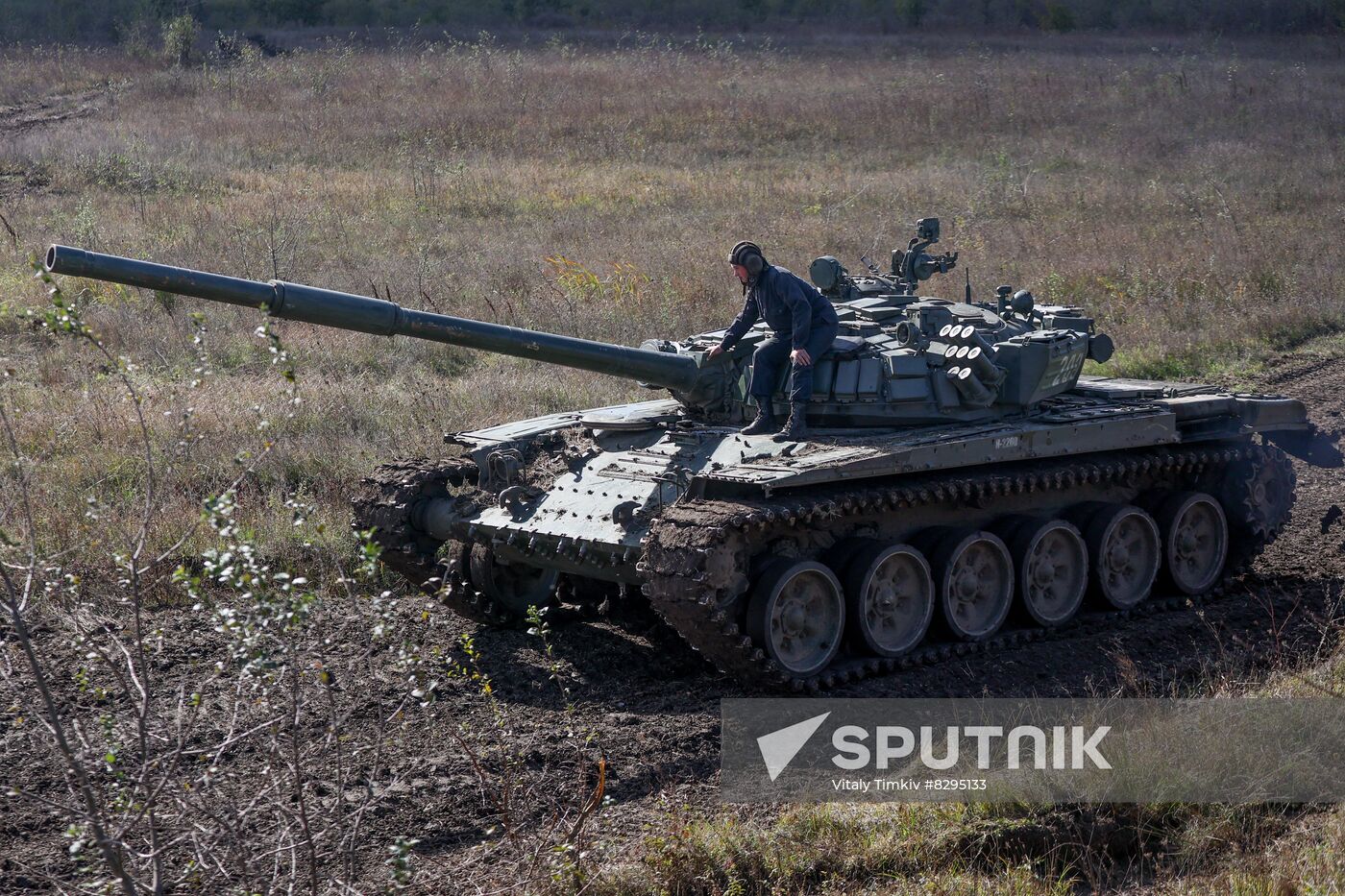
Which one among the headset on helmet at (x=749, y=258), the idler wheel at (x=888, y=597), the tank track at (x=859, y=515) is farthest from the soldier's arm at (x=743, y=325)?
the idler wheel at (x=888, y=597)

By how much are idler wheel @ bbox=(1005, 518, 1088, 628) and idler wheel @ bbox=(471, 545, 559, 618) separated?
3413 millimetres

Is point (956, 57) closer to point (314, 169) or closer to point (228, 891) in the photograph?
point (314, 169)

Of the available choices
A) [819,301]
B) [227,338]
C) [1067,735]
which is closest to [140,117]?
[227,338]

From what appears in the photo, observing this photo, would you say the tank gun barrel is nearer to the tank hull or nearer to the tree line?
the tank hull

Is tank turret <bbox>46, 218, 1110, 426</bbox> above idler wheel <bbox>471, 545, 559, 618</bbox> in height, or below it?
above

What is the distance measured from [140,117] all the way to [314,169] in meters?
5.77

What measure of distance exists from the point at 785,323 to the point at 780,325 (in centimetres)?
4

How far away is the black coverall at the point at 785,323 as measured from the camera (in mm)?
10305

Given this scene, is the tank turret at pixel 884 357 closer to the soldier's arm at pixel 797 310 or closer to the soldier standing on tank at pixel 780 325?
the soldier standing on tank at pixel 780 325

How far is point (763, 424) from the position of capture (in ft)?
34.0

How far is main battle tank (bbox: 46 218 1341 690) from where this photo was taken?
910 centimetres

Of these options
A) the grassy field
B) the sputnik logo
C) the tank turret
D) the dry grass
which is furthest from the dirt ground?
the dry grass

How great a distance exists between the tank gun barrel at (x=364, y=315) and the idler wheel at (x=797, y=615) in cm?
191

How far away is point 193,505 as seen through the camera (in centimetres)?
1246
